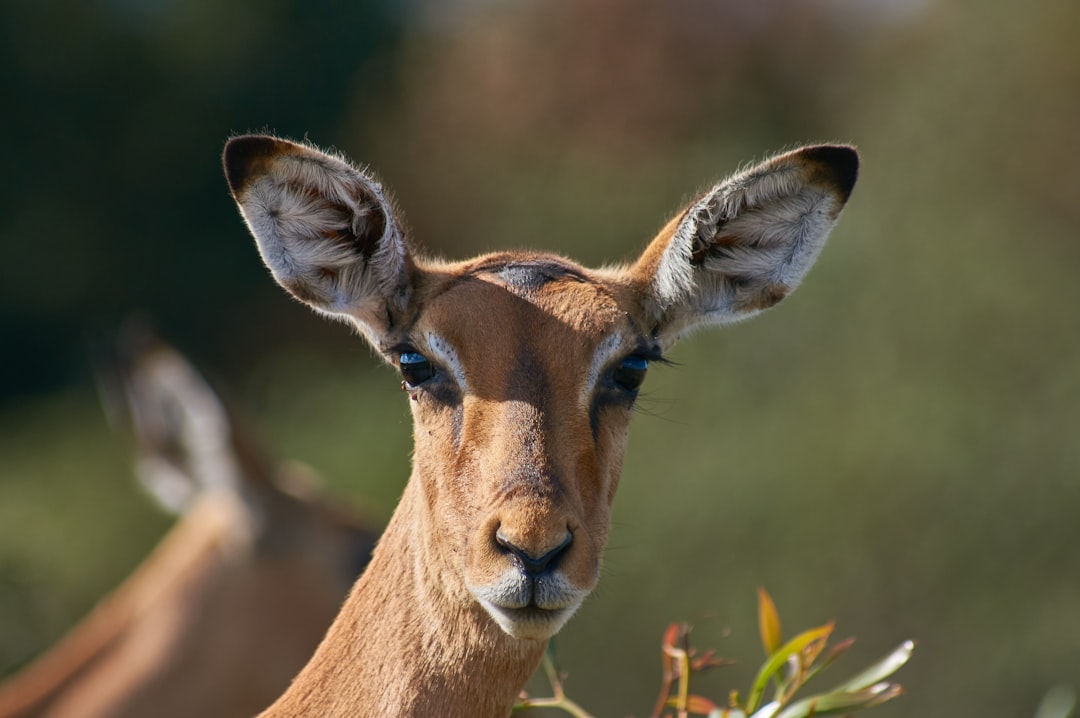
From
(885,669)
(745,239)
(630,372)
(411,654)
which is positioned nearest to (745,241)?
(745,239)

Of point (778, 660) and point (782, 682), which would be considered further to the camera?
point (782, 682)

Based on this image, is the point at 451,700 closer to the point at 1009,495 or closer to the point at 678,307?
the point at 678,307

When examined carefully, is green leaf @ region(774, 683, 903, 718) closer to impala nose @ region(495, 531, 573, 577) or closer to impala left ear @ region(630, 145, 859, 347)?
impala nose @ region(495, 531, 573, 577)

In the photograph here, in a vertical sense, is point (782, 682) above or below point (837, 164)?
below

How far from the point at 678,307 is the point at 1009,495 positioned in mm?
14526

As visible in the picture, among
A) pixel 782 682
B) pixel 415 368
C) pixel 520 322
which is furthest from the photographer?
pixel 782 682

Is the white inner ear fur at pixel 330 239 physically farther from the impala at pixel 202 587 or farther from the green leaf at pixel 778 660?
the impala at pixel 202 587

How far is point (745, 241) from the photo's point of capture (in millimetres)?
5453

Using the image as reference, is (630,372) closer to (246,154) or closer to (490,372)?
(490,372)

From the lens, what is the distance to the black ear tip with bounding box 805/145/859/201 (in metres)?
4.97

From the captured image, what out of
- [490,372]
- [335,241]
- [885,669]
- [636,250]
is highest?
[636,250]

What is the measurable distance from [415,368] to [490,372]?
320 millimetres

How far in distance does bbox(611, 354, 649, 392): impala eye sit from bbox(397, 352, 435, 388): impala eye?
57 cm

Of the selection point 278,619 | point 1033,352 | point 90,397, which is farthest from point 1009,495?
point 90,397
